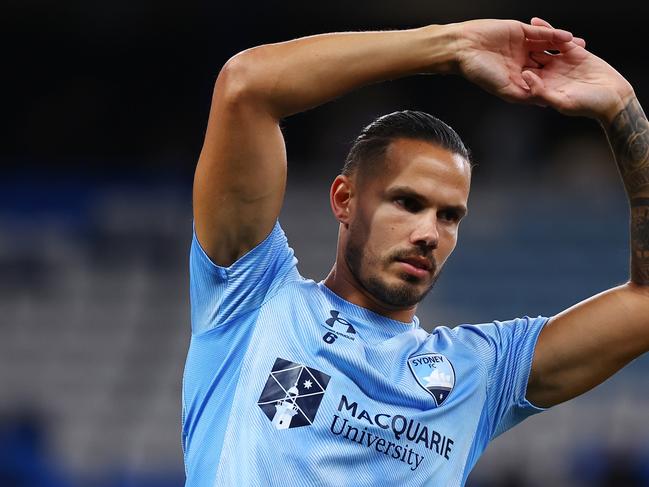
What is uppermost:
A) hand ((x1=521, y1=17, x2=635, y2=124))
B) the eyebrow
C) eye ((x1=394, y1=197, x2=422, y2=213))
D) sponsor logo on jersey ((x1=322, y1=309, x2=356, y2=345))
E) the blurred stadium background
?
hand ((x1=521, y1=17, x2=635, y2=124))

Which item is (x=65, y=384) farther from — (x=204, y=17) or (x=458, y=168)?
(x=458, y=168)

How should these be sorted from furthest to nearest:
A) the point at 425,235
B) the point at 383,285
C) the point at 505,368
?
the point at 505,368 < the point at 383,285 < the point at 425,235

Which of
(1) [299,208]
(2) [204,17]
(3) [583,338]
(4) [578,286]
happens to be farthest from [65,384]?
(3) [583,338]

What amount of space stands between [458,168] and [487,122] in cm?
1018

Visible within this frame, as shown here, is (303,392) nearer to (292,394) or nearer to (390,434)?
(292,394)

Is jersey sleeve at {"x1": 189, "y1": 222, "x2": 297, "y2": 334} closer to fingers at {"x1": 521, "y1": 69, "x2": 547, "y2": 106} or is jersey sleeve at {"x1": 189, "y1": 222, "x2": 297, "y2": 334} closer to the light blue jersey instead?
the light blue jersey

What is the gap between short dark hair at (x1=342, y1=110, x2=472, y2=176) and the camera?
3639mm

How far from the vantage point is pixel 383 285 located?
353 centimetres

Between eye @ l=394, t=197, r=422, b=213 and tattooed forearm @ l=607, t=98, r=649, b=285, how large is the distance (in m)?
0.71

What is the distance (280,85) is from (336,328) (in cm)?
82

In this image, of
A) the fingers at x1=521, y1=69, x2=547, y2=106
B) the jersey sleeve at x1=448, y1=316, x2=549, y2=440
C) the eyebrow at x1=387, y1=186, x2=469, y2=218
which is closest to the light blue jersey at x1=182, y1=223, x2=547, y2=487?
the jersey sleeve at x1=448, y1=316, x2=549, y2=440

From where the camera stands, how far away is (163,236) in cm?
1286

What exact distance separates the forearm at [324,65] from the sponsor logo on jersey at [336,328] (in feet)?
2.35

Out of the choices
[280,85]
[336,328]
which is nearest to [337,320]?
[336,328]
